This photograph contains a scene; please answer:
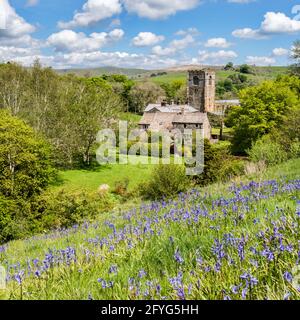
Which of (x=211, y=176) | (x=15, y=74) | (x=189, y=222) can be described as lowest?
(x=211, y=176)

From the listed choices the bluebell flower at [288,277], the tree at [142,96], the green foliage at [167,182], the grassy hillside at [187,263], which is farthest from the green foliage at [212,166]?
the tree at [142,96]

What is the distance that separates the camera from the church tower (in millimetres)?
96312

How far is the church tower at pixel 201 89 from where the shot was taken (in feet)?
316

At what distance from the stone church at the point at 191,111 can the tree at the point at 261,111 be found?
13.6 metres

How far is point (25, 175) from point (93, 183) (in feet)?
→ 40.7

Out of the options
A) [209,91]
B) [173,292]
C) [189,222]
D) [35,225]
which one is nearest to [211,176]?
[35,225]

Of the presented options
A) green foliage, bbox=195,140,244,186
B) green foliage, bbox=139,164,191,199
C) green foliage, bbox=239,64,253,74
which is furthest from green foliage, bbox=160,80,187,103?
green foliage, bbox=139,164,191,199

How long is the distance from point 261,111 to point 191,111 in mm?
27785

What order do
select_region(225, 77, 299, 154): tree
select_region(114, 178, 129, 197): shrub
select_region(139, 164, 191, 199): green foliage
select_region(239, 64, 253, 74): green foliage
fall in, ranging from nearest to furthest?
select_region(139, 164, 191, 199): green foliage, select_region(114, 178, 129, 197): shrub, select_region(225, 77, 299, 154): tree, select_region(239, 64, 253, 74): green foliage

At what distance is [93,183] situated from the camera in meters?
40.1

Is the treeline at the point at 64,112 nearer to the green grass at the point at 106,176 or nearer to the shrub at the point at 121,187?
the green grass at the point at 106,176

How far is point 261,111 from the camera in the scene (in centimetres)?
5319

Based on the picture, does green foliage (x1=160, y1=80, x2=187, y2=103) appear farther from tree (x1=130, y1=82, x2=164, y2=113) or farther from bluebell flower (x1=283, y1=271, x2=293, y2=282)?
bluebell flower (x1=283, y1=271, x2=293, y2=282)
